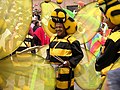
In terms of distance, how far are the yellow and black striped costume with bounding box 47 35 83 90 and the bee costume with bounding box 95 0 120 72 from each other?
653 mm

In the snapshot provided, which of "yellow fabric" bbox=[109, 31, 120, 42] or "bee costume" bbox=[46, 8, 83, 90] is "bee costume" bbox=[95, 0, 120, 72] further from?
"bee costume" bbox=[46, 8, 83, 90]

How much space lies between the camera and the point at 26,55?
2252 millimetres

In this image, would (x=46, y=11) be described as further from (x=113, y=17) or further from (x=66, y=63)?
(x=113, y=17)

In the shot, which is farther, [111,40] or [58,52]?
[58,52]

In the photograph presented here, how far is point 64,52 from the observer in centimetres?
386

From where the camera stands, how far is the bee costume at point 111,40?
120 inches

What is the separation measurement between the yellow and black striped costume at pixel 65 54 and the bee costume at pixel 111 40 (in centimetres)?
65

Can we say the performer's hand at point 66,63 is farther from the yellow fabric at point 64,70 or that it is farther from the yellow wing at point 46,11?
the yellow wing at point 46,11

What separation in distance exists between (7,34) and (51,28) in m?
2.08

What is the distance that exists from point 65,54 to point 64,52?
28 millimetres

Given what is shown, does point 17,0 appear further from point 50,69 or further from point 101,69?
point 101,69

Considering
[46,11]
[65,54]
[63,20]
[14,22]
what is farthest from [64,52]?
[14,22]

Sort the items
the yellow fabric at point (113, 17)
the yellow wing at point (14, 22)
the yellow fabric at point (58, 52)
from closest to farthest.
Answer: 1. the yellow wing at point (14, 22)
2. the yellow fabric at point (113, 17)
3. the yellow fabric at point (58, 52)

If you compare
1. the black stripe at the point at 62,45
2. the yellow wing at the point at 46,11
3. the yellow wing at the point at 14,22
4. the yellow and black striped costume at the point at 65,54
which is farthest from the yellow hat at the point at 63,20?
the yellow wing at the point at 14,22
